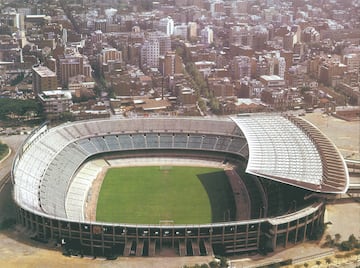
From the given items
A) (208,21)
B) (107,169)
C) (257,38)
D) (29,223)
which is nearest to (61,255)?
(29,223)

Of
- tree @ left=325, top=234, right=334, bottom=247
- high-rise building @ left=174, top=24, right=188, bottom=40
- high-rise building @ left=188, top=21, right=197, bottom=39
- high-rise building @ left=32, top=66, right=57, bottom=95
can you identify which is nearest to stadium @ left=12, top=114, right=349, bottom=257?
tree @ left=325, top=234, right=334, bottom=247

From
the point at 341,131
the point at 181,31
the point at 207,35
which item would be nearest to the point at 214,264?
the point at 341,131

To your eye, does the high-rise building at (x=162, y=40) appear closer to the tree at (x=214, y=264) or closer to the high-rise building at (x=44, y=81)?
the high-rise building at (x=44, y=81)

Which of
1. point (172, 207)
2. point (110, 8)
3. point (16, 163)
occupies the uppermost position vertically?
point (110, 8)

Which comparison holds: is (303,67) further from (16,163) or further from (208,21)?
(16,163)

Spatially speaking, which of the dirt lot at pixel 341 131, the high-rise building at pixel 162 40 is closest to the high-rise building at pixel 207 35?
the high-rise building at pixel 162 40

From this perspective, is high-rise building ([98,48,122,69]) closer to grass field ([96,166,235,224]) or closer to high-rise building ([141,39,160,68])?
high-rise building ([141,39,160,68])
